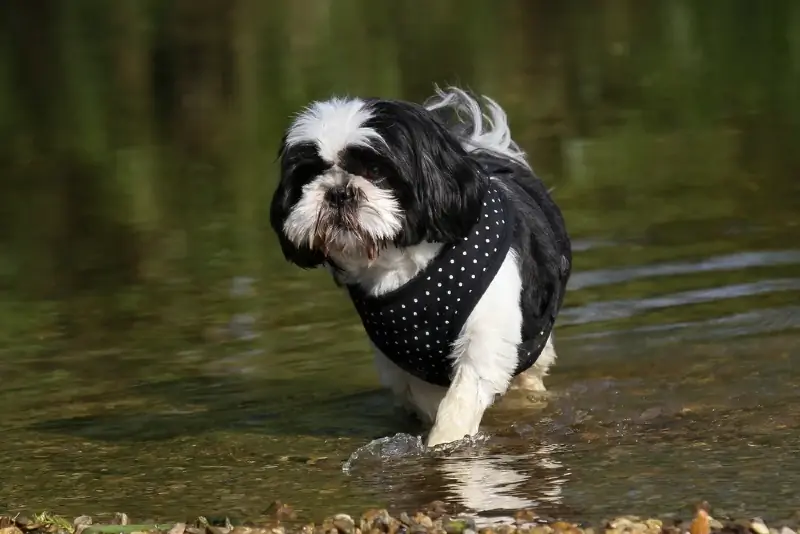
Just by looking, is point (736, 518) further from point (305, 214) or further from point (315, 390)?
point (315, 390)

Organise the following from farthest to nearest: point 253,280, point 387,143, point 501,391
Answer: point 253,280 → point 501,391 → point 387,143

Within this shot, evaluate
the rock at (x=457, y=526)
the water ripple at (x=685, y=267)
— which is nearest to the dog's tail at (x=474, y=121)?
the water ripple at (x=685, y=267)

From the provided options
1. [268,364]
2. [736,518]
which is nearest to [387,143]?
[736,518]

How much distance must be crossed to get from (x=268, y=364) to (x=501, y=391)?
6.00ft

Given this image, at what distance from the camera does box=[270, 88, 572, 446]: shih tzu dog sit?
5191 millimetres

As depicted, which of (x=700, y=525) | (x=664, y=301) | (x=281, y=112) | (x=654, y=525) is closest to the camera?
(x=700, y=525)

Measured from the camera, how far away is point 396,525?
4.50m

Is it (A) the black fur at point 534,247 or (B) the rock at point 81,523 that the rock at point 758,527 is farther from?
(B) the rock at point 81,523

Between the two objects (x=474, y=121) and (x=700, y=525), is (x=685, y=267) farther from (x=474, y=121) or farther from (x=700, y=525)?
(x=700, y=525)

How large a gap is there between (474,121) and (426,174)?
1210 mm

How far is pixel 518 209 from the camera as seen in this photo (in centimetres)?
591

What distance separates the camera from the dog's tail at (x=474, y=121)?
20.6 feet

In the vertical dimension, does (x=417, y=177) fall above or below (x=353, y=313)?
above

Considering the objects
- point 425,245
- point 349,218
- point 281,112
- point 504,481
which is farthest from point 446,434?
point 281,112
